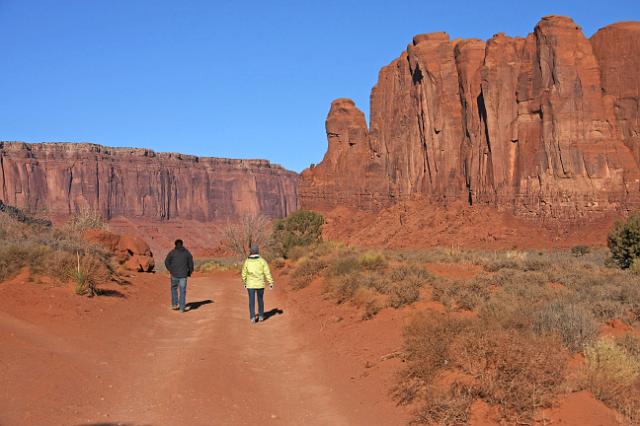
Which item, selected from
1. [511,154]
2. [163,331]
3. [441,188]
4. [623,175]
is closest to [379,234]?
[441,188]

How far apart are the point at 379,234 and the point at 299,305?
175 feet

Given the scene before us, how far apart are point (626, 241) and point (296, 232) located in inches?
943

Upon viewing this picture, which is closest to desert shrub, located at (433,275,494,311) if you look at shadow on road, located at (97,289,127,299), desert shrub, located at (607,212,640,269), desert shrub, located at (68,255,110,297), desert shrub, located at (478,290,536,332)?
desert shrub, located at (478,290,536,332)

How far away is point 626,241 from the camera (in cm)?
2661

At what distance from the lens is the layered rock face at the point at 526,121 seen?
2286 inches

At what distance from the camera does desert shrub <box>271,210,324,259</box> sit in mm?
43719

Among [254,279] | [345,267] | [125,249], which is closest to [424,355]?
[254,279]

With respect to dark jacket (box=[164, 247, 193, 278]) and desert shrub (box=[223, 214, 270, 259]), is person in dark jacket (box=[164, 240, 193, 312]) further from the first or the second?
desert shrub (box=[223, 214, 270, 259])

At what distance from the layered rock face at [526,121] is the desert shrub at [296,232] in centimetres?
2262

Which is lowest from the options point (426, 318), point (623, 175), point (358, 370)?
point (358, 370)

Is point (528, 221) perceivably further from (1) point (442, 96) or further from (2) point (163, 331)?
(2) point (163, 331)

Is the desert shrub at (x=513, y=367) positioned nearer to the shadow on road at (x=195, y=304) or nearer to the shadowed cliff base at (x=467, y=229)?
the shadow on road at (x=195, y=304)

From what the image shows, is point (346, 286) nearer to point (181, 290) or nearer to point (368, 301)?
point (368, 301)

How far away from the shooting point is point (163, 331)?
13.3 metres
